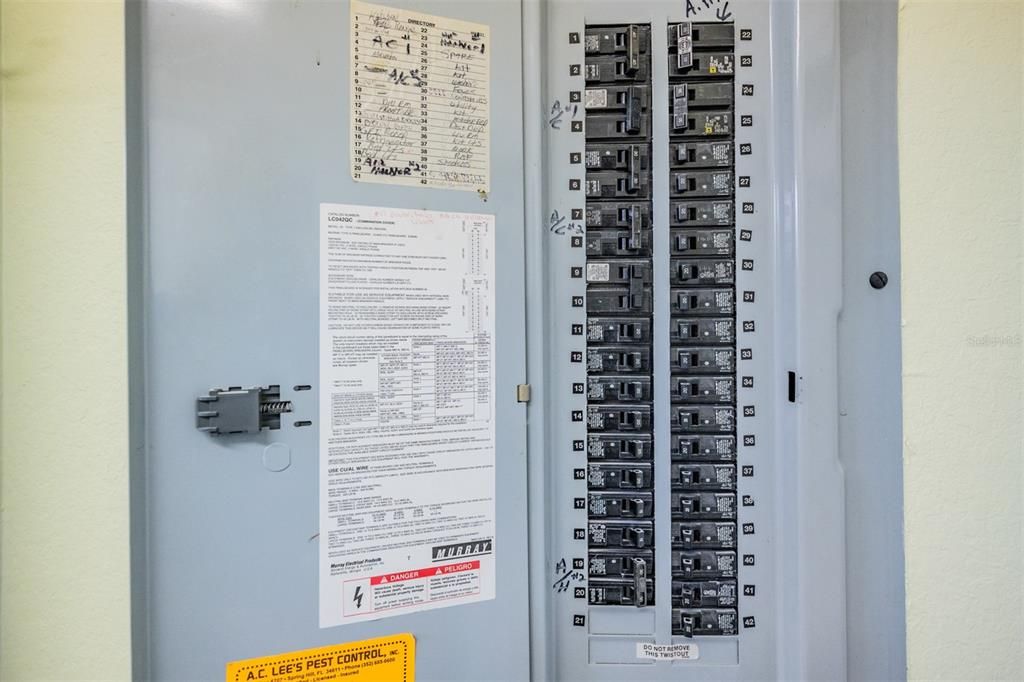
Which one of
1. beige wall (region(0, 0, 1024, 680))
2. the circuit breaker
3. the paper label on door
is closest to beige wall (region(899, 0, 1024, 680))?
the circuit breaker

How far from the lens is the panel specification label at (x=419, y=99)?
0.87 meters

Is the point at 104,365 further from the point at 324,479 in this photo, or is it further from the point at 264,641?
the point at 264,641

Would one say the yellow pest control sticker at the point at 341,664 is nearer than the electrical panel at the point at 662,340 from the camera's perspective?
Yes

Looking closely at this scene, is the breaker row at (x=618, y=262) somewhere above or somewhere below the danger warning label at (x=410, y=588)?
above

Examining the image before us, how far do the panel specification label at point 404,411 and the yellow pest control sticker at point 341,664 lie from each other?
0.20ft

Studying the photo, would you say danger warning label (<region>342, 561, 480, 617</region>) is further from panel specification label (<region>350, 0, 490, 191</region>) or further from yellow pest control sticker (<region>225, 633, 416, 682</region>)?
panel specification label (<region>350, 0, 490, 191</region>)

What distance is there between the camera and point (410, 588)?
0.89m

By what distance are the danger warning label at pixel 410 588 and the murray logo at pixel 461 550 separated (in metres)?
0.02

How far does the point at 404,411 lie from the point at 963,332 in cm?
111

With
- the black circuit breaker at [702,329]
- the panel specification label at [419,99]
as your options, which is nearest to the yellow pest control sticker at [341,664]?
the black circuit breaker at [702,329]

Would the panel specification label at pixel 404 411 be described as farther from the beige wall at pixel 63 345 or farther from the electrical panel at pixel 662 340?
the beige wall at pixel 63 345

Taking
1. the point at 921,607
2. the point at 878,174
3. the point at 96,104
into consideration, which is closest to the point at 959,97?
the point at 878,174

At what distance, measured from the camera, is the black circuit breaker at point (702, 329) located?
0.95 metres

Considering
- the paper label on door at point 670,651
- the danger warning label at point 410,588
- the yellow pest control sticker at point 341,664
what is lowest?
the paper label on door at point 670,651
